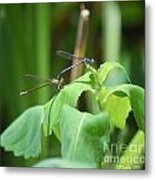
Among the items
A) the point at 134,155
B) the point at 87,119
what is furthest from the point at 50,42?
the point at 134,155

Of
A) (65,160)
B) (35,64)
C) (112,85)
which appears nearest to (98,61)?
(112,85)

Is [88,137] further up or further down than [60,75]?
further down

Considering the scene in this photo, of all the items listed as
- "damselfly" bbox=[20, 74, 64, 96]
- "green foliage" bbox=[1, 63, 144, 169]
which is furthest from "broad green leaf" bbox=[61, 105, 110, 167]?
"damselfly" bbox=[20, 74, 64, 96]

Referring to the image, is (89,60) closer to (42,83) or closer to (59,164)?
(42,83)

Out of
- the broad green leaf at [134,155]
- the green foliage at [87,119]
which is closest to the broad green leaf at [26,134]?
the green foliage at [87,119]

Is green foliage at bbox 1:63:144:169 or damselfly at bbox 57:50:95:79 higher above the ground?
damselfly at bbox 57:50:95:79

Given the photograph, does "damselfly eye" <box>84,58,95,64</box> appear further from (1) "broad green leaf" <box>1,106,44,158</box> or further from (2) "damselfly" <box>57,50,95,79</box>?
(1) "broad green leaf" <box>1,106,44,158</box>

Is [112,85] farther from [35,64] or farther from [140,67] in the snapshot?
[35,64]
